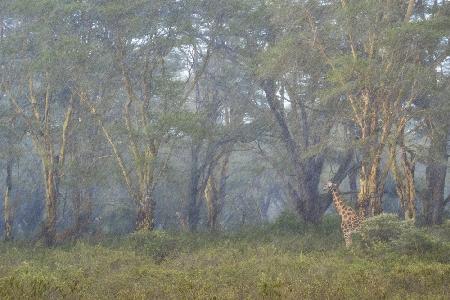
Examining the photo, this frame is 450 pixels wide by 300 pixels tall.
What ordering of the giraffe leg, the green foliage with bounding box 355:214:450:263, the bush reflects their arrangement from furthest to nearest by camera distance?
1. the giraffe leg
2. the bush
3. the green foliage with bounding box 355:214:450:263

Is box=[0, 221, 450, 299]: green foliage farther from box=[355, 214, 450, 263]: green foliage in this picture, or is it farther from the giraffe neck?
the giraffe neck

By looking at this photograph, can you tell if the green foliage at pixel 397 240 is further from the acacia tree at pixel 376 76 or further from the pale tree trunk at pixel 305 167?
the pale tree trunk at pixel 305 167

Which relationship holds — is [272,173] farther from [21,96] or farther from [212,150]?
[21,96]

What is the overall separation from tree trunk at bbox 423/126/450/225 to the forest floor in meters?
2.44

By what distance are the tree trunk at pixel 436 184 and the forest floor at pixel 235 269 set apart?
2437 millimetres

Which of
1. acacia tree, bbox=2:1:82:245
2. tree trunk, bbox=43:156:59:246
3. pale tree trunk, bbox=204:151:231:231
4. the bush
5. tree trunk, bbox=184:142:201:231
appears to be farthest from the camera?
pale tree trunk, bbox=204:151:231:231

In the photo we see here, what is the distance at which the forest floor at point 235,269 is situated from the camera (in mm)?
8438

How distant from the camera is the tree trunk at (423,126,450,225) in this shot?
1669cm

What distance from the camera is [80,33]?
18.0 m

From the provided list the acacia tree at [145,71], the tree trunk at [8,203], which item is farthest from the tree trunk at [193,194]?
the tree trunk at [8,203]

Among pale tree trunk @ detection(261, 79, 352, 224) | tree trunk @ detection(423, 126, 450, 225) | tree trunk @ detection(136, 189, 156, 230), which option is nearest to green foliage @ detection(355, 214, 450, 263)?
tree trunk @ detection(423, 126, 450, 225)

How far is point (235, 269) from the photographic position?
10844 millimetres

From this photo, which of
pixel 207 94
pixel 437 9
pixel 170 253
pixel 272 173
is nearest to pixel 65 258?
pixel 170 253

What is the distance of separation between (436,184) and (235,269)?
33.2ft
